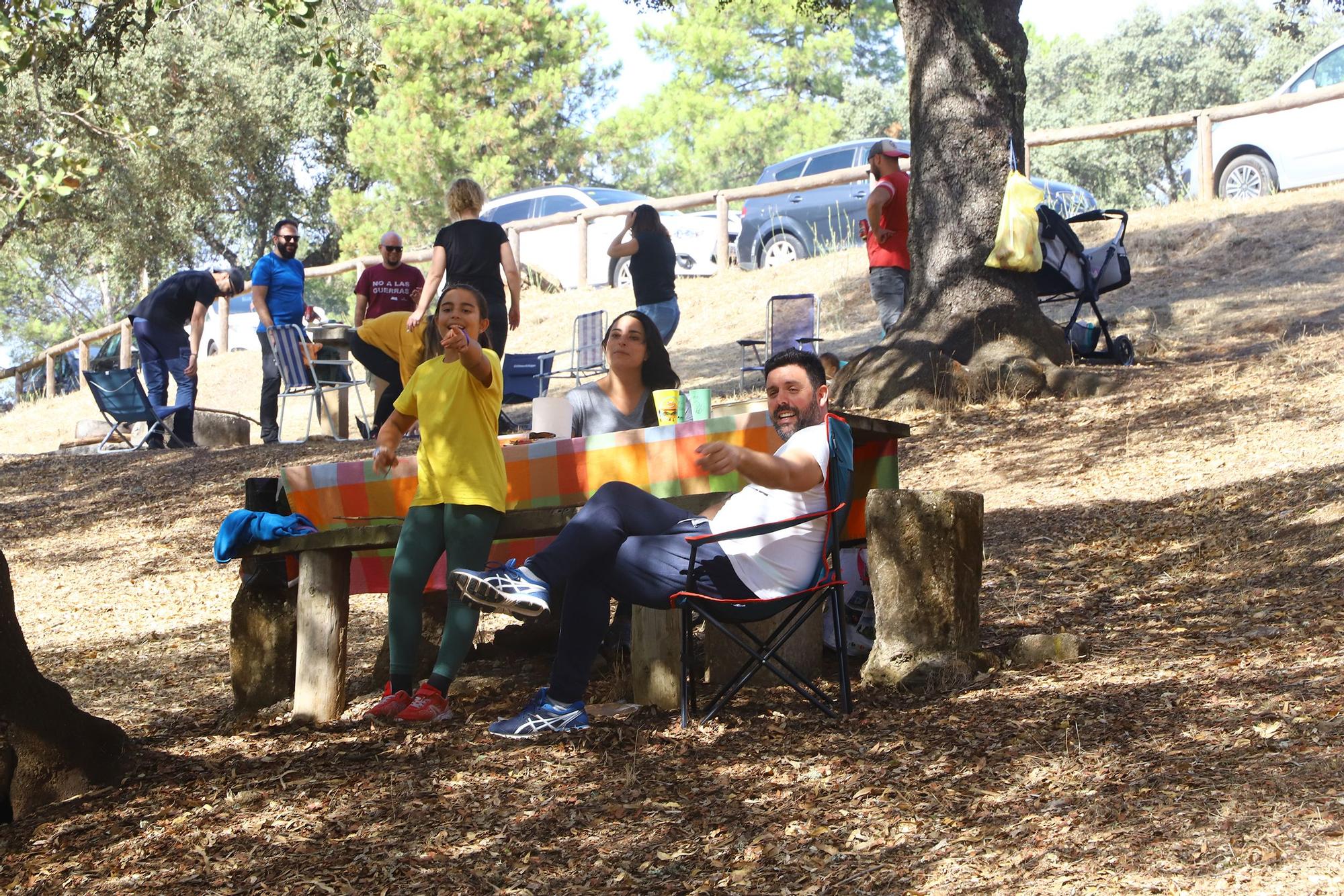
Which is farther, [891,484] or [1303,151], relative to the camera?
[1303,151]

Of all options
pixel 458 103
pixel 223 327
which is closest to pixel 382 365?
pixel 223 327

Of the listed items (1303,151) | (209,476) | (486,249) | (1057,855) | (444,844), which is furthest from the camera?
(1303,151)

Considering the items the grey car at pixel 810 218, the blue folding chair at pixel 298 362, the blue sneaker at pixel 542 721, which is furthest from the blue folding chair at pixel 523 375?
the grey car at pixel 810 218

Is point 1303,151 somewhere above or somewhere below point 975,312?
above

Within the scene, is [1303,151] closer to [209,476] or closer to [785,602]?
[209,476]

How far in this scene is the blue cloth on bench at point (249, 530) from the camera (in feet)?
14.5

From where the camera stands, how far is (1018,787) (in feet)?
11.6

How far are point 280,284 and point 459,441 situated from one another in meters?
7.00

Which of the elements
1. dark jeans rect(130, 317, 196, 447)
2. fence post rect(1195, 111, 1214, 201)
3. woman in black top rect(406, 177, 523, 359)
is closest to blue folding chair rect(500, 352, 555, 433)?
woman in black top rect(406, 177, 523, 359)

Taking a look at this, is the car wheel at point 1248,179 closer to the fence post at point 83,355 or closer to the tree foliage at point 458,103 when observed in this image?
the fence post at point 83,355

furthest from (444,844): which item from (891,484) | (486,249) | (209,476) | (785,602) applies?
(209,476)

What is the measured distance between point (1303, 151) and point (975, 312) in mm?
7329

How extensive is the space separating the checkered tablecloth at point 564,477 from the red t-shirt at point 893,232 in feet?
17.3

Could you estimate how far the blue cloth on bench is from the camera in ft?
14.5
